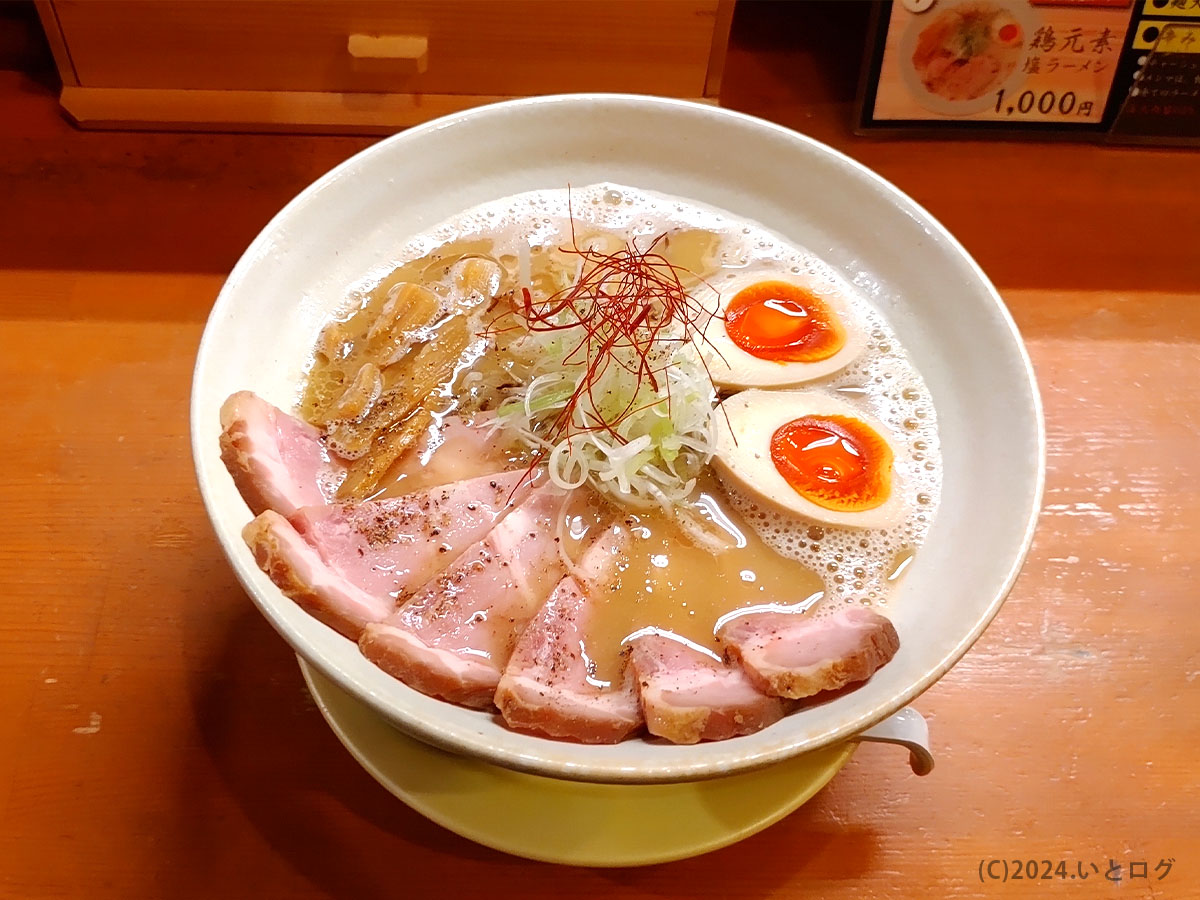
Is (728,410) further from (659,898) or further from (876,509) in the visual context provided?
(659,898)

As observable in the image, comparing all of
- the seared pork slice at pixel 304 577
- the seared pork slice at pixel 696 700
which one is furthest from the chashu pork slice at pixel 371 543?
the seared pork slice at pixel 696 700

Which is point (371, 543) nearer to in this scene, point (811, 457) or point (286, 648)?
point (286, 648)

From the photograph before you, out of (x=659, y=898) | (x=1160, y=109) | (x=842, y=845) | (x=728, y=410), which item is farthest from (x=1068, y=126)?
(x=659, y=898)

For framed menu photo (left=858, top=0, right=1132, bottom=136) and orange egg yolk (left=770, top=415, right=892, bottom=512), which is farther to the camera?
framed menu photo (left=858, top=0, right=1132, bottom=136)

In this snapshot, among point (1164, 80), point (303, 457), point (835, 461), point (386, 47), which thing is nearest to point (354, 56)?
point (386, 47)

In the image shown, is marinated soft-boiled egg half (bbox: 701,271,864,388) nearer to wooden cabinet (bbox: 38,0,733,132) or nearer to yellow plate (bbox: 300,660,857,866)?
yellow plate (bbox: 300,660,857,866)

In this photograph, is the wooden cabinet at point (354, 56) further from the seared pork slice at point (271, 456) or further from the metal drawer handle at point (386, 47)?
the seared pork slice at point (271, 456)

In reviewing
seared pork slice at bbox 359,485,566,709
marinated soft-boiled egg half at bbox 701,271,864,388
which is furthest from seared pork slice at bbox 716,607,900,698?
marinated soft-boiled egg half at bbox 701,271,864,388
